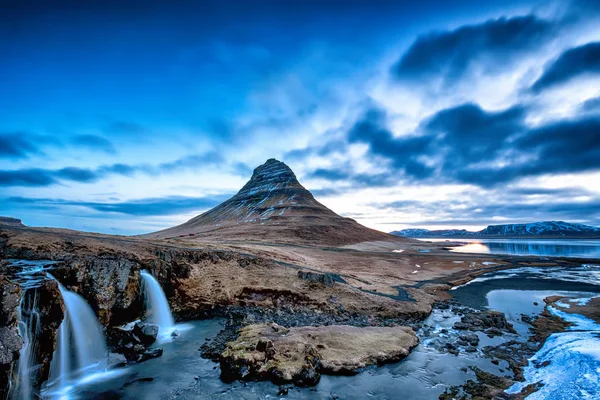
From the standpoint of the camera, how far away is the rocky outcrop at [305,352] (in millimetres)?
17031

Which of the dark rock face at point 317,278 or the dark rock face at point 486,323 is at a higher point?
the dark rock face at point 317,278

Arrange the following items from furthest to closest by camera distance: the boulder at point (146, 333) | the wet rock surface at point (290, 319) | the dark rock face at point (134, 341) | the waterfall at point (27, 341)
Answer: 1. the wet rock surface at point (290, 319)
2. the boulder at point (146, 333)
3. the dark rock face at point (134, 341)
4. the waterfall at point (27, 341)

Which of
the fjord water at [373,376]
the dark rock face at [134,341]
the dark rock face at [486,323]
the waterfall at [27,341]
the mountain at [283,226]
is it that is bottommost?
the fjord water at [373,376]

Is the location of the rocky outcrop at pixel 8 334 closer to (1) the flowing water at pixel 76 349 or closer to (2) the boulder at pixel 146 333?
(1) the flowing water at pixel 76 349

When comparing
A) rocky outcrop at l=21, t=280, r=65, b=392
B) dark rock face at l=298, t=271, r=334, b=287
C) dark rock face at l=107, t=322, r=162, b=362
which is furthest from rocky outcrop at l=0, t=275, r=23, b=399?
dark rock face at l=298, t=271, r=334, b=287

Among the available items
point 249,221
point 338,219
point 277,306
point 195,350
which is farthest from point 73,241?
point 338,219

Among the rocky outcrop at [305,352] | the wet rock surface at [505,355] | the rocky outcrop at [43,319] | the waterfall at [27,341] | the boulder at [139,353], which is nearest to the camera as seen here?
the waterfall at [27,341]

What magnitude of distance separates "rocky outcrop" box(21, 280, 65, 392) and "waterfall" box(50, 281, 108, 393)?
3.25 ft

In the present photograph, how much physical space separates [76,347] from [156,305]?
8406mm

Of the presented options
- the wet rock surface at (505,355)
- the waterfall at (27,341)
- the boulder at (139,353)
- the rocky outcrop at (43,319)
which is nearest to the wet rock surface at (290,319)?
the boulder at (139,353)

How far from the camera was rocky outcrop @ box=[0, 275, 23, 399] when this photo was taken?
40.5 feet

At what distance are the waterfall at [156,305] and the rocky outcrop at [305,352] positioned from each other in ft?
27.6

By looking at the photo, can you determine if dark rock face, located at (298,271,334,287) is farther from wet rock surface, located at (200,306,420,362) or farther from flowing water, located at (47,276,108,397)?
flowing water, located at (47,276,108,397)

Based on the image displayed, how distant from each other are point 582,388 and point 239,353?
57.6 feet
